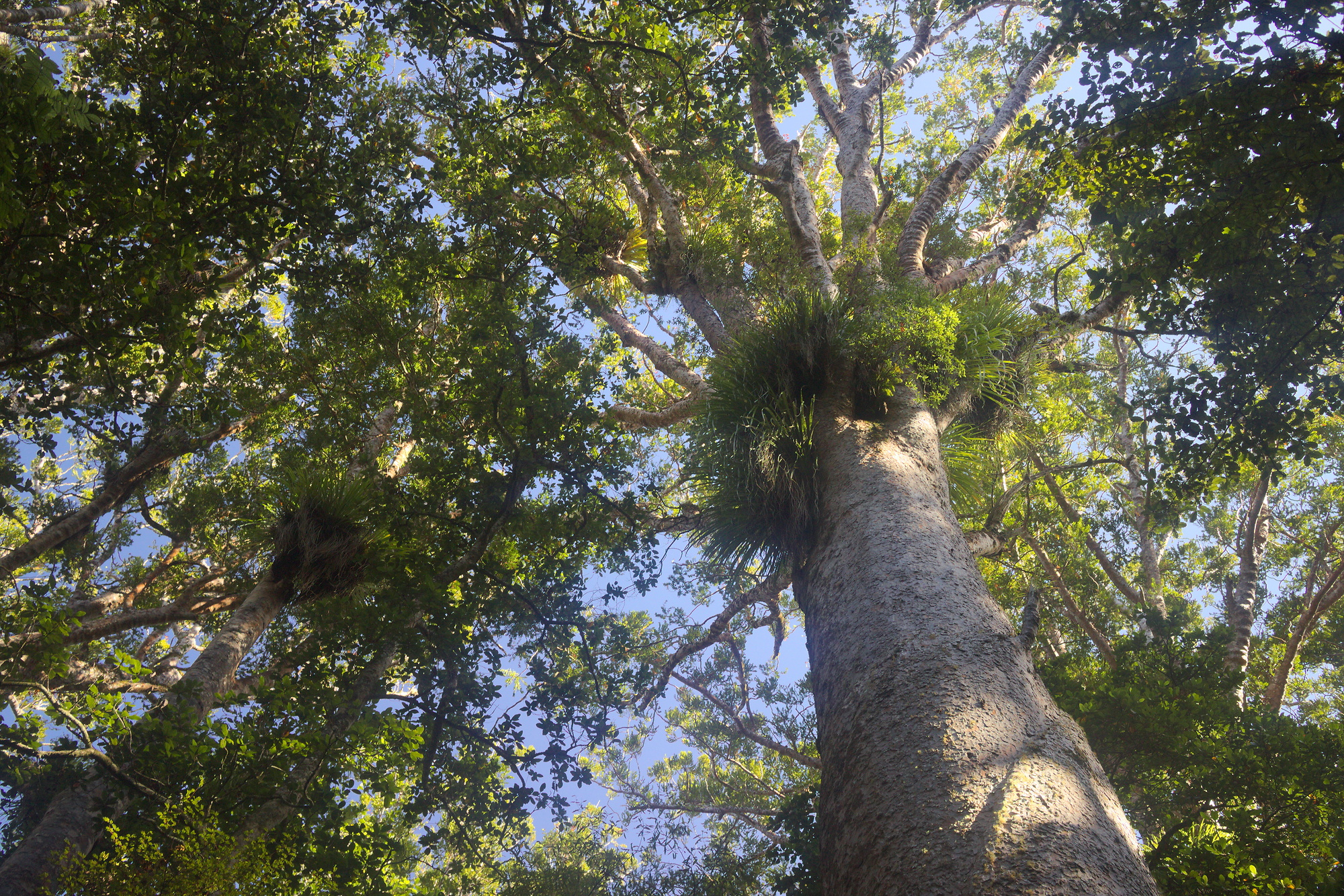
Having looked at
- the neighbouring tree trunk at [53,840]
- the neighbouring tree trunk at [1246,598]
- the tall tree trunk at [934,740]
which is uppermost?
the neighbouring tree trunk at [1246,598]

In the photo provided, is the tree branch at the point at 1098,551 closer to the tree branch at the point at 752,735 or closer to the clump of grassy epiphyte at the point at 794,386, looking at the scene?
the clump of grassy epiphyte at the point at 794,386

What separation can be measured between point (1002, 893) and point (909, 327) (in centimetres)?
284

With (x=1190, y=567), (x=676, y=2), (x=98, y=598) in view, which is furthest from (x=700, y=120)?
(x=1190, y=567)

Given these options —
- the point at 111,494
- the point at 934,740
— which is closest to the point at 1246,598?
the point at 934,740

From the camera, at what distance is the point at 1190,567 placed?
9.29 m

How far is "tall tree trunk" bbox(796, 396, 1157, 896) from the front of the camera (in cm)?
155

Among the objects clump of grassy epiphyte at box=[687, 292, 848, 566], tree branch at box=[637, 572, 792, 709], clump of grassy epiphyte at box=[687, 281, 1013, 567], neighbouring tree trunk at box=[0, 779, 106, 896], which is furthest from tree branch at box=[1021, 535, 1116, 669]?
neighbouring tree trunk at box=[0, 779, 106, 896]

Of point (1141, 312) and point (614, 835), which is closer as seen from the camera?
point (1141, 312)

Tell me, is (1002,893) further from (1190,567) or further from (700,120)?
(1190,567)

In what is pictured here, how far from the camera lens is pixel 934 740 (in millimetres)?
1836

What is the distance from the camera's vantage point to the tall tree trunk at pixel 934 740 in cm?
155

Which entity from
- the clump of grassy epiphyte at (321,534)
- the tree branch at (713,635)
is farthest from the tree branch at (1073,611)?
the clump of grassy epiphyte at (321,534)

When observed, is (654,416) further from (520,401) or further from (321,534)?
(321,534)

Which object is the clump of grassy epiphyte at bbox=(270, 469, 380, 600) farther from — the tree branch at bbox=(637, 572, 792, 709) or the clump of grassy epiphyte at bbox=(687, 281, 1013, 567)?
the tree branch at bbox=(637, 572, 792, 709)
